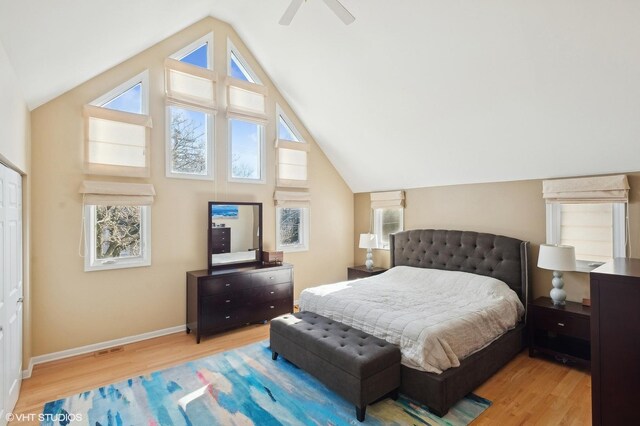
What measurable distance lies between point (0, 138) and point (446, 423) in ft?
12.0

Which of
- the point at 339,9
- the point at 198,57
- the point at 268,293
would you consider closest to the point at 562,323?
the point at 268,293

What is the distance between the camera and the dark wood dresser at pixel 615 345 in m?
1.39

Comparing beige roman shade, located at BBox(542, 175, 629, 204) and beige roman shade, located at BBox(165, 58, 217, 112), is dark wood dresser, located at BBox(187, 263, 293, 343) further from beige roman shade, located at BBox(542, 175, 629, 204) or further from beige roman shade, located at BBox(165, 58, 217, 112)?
beige roman shade, located at BBox(542, 175, 629, 204)

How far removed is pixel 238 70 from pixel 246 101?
0.54 metres

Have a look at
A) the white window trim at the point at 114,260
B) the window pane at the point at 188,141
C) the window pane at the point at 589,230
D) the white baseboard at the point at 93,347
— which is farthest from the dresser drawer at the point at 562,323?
the white window trim at the point at 114,260

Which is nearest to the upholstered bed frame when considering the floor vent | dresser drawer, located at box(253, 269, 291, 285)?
dresser drawer, located at box(253, 269, 291, 285)

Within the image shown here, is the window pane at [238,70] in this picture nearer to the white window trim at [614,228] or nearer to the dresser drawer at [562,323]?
the white window trim at [614,228]

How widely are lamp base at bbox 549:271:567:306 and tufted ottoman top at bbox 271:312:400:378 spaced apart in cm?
207

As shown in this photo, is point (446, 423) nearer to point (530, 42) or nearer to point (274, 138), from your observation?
point (530, 42)

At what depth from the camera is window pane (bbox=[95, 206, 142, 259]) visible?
3.79 metres

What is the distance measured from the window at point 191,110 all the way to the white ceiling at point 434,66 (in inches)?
15.3

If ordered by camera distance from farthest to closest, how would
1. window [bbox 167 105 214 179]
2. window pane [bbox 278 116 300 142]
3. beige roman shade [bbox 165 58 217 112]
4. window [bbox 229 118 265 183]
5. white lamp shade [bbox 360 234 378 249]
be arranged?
white lamp shade [bbox 360 234 378 249]
window pane [bbox 278 116 300 142]
window [bbox 229 118 265 183]
window [bbox 167 105 214 179]
beige roman shade [bbox 165 58 217 112]

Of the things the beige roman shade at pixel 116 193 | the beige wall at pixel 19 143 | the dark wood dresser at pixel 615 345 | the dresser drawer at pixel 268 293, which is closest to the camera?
the dark wood dresser at pixel 615 345

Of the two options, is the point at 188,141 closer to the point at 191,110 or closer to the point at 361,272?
the point at 191,110
